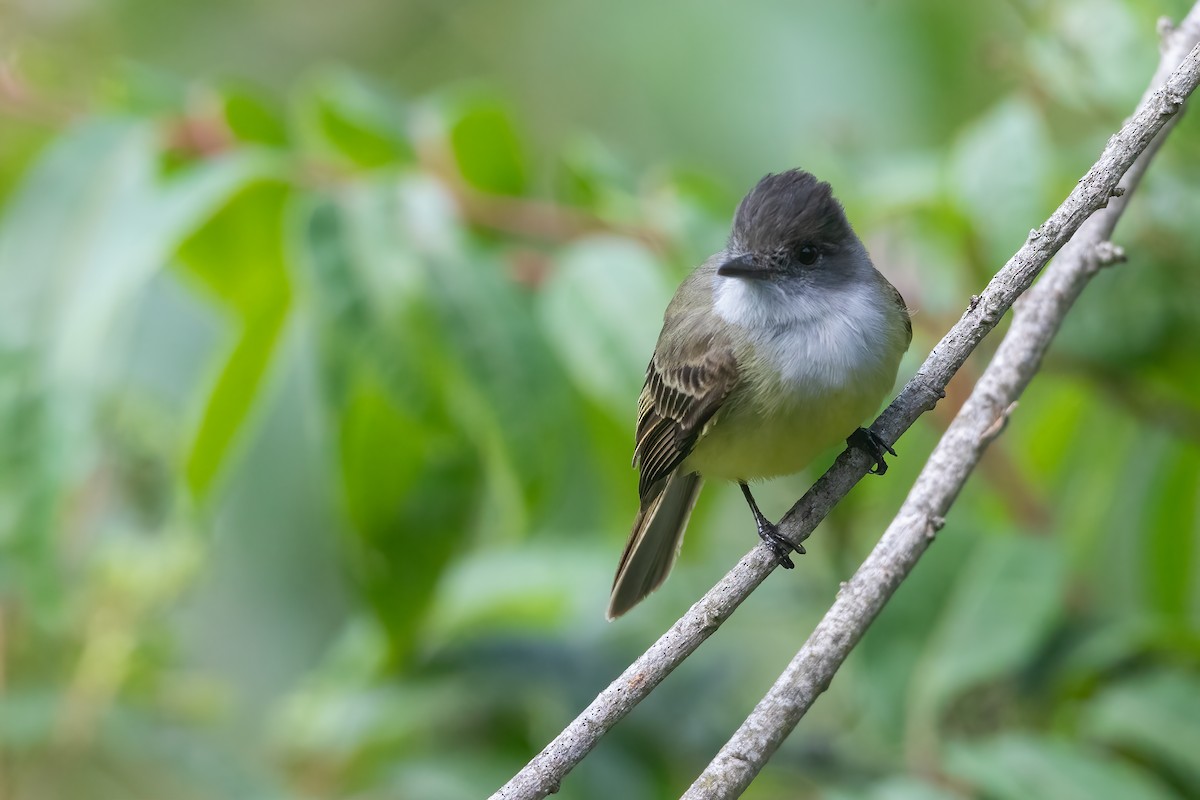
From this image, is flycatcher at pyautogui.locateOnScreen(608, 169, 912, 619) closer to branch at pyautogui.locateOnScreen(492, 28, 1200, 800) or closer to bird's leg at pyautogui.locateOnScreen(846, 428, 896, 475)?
bird's leg at pyautogui.locateOnScreen(846, 428, 896, 475)

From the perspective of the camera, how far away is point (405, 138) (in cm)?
357

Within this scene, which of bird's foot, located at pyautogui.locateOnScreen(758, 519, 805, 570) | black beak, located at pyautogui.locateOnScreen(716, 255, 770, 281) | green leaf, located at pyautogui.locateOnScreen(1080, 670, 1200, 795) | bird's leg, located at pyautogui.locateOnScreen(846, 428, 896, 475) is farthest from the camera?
green leaf, located at pyautogui.locateOnScreen(1080, 670, 1200, 795)

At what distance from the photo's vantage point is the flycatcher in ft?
8.56

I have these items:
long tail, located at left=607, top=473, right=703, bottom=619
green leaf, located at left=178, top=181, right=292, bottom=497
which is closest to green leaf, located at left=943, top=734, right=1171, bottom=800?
long tail, located at left=607, top=473, right=703, bottom=619

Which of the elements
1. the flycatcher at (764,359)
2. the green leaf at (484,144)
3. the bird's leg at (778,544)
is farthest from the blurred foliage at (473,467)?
the bird's leg at (778,544)

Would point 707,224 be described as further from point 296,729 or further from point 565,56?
point 565,56

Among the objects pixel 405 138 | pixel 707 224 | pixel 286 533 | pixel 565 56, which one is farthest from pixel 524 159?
pixel 565 56

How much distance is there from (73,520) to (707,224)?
189 cm

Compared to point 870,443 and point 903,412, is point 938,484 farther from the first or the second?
point 870,443

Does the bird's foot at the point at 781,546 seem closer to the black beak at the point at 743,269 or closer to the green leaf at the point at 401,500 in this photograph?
the black beak at the point at 743,269

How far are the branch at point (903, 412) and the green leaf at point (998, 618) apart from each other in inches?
34.3

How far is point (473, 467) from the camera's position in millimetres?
3215

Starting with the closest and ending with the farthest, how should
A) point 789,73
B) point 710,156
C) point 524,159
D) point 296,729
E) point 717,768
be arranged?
A: point 717,768, point 524,159, point 296,729, point 789,73, point 710,156

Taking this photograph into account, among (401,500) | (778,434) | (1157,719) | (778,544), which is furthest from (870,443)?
(401,500)
